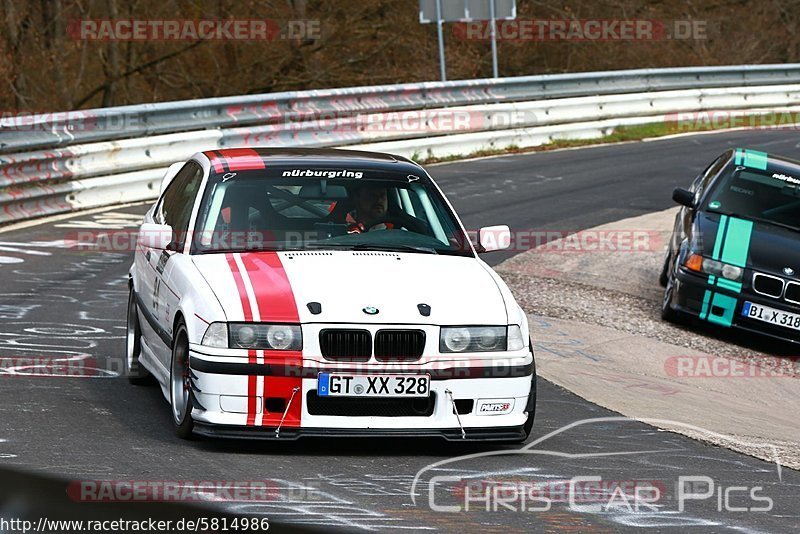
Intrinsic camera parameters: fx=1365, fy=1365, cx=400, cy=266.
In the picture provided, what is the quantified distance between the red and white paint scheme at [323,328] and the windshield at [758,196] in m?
5.02

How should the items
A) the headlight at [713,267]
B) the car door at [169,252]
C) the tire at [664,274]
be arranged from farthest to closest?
the tire at [664,274] < the headlight at [713,267] < the car door at [169,252]

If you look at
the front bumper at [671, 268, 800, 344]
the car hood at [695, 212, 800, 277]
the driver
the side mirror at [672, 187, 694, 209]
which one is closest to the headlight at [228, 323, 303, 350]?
the driver

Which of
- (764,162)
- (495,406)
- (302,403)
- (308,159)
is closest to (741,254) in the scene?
(764,162)

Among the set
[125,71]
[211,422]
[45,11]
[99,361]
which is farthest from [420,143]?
[211,422]

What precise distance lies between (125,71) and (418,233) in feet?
60.0

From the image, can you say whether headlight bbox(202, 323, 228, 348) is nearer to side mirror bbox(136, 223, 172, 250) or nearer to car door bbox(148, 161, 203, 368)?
car door bbox(148, 161, 203, 368)

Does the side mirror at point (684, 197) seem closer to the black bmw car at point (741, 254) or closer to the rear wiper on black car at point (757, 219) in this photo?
the black bmw car at point (741, 254)

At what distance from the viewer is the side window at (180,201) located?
7520mm

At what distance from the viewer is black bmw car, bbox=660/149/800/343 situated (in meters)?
11.0

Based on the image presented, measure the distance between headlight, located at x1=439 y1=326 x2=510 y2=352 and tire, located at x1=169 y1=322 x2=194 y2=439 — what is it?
47.5 inches

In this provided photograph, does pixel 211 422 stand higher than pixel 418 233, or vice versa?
pixel 418 233

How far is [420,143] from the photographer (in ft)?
64.1

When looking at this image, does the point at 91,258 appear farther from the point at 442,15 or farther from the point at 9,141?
the point at 442,15

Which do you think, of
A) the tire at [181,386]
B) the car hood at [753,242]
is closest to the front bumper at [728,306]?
the car hood at [753,242]
